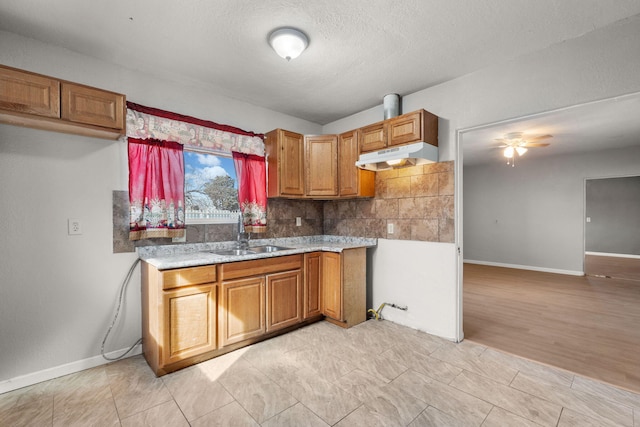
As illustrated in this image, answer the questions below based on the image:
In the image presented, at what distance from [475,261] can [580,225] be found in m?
2.27

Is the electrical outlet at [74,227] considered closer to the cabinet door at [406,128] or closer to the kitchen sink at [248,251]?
the kitchen sink at [248,251]

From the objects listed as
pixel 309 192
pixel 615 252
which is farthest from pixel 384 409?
pixel 615 252

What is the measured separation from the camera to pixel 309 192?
348 centimetres

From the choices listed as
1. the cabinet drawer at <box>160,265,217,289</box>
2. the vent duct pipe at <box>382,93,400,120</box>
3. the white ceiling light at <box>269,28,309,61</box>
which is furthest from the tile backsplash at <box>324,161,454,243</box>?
the cabinet drawer at <box>160,265,217,289</box>

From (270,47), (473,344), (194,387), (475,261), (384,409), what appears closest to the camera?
(384,409)

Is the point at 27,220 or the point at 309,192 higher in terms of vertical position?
the point at 309,192

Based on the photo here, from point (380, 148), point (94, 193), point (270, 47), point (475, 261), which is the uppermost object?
point (270, 47)

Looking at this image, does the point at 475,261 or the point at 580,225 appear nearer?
the point at 580,225

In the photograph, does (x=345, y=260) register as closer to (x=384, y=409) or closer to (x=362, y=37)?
(x=384, y=409)

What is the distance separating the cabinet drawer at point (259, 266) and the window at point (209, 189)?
2.40 ft

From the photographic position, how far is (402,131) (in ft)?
9.44

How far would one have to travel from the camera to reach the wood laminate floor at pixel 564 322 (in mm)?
2400

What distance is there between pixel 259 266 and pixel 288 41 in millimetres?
1900

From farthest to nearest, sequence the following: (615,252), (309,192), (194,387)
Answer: (615,252)
(309,192)
(194,387)
